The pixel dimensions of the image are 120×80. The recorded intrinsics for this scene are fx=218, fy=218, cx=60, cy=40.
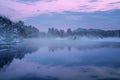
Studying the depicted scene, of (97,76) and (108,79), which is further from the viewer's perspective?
(97,76)

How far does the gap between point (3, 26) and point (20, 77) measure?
114205 mm

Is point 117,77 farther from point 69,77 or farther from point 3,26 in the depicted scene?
point 3,26

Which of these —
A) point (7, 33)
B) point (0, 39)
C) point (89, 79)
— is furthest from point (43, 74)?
point (7, 33)

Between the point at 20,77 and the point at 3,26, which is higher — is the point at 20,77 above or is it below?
below

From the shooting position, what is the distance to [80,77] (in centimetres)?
3100

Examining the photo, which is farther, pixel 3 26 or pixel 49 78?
pixel 3 26

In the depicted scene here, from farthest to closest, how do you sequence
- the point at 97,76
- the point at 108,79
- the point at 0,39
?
the point at 0,39 → the point at 97,76 → the point at 108,79

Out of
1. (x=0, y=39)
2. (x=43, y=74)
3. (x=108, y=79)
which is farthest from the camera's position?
(x=0, y=39)

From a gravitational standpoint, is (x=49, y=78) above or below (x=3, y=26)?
below

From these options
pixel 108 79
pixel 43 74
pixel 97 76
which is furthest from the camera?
pixel 43 74

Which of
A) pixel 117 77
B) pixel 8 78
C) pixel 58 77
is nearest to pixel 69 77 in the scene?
pixel 58 77

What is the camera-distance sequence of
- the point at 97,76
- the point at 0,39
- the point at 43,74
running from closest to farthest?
the point at 97,76 < the point at 43,74 < the point at 0,39

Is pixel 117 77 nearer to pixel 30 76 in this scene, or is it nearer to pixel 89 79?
pixel 89 79

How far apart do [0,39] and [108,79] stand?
292ft
